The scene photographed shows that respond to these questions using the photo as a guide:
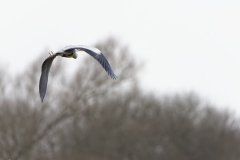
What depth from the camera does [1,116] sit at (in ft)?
155

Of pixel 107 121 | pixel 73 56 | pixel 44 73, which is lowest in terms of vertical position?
pixel 44 73

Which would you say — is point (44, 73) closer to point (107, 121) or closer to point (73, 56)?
point (73, 56)

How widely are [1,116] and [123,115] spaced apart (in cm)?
764

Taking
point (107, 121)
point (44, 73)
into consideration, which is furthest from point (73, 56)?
point (107, 121)

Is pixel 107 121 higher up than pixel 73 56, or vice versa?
pixel 107 121

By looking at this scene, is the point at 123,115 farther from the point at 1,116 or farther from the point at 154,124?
the point at 1,116

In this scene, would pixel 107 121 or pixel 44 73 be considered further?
pixel 107 121

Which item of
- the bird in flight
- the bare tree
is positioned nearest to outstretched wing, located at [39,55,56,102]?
the bird in flight

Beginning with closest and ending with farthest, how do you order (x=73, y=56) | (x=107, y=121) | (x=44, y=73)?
1. (x=73, y=56)
2. (x=44, y=73)
3. (x=107, y=121)

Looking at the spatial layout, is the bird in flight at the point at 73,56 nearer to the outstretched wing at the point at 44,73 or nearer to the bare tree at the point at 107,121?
the outstretched wing at the point at 44,73

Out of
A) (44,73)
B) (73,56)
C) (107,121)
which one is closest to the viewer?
(73,56)

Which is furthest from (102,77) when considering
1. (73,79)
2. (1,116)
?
(1,116)

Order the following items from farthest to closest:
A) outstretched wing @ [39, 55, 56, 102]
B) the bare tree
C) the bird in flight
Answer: the bare tree < outstretched wing @ [39, 55, 56, 102] < the bird in flight

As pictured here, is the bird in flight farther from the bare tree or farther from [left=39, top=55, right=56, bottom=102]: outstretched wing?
the bare tree
